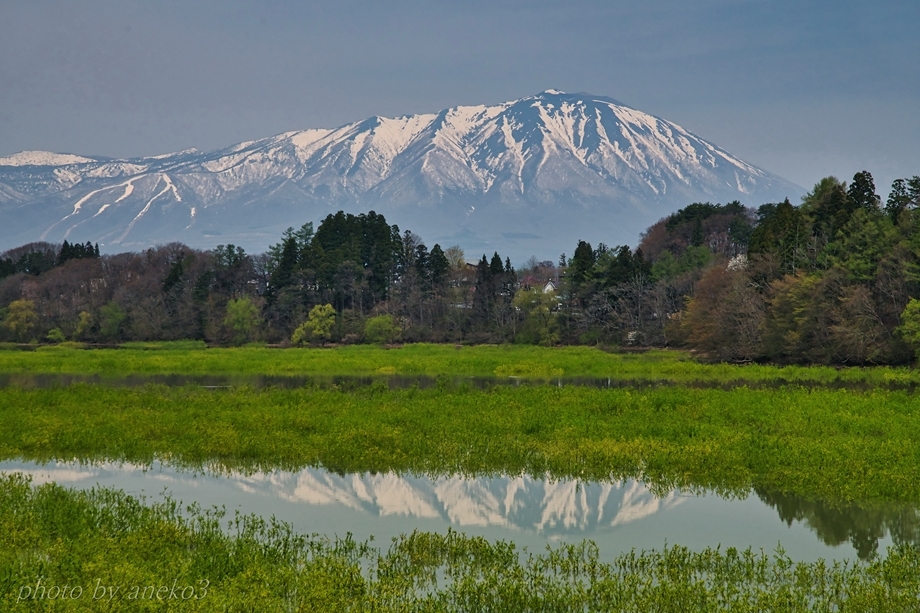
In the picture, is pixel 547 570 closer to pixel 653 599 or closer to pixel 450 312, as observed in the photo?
pixel 653 599

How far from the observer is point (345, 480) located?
18.4m

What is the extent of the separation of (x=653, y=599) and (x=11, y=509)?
9.98m

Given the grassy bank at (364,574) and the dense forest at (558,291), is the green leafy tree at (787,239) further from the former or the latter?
the grassy bank at (364,574)

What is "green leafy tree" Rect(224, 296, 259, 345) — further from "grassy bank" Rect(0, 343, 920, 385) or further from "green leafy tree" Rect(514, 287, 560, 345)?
"green leafy tree" Rect(514, 287, 560, 345)

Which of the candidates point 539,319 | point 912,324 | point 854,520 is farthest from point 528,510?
point 539,319

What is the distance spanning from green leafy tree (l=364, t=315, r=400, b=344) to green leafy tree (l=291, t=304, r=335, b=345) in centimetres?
342

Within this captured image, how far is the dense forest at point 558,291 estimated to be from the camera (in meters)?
49.9

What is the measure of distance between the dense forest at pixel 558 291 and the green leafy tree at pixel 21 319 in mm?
180

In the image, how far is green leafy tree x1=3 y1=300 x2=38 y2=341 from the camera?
91.4 meters

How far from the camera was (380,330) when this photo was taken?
81438 mm

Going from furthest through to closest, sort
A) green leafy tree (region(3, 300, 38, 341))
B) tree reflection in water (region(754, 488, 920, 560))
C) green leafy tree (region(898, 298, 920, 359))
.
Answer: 1. green leafy tree (region(3, 300, 38, 341))
2. green leafy tree (region(898, 298, 920, 359))
3. tree reflection in water (region(754, 488, 920, 560))

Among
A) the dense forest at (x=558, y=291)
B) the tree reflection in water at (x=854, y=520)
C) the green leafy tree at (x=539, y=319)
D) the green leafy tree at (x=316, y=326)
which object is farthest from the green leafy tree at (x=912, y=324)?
the green leafy tree at (x=316, y=326)

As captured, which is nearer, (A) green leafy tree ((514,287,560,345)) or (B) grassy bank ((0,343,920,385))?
(B) grassy bank ((0,343,920,385))

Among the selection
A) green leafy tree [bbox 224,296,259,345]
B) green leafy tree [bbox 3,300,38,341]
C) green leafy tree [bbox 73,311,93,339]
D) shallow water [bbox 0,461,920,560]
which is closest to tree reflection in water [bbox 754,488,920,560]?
shallow water [bbox 0,461,920,560]
